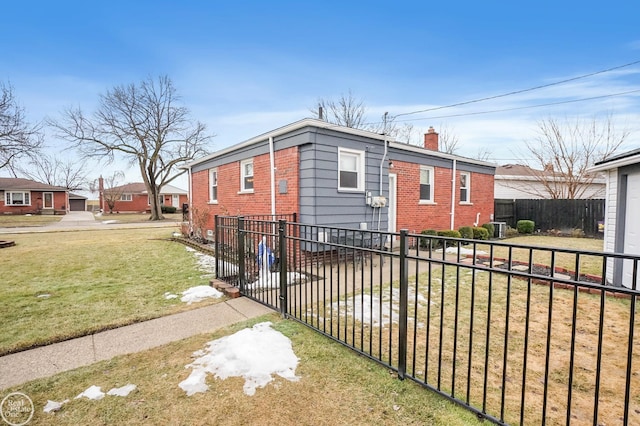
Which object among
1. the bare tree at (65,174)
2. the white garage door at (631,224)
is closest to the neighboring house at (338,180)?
the white garage door at (631,224)

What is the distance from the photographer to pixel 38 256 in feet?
27.2

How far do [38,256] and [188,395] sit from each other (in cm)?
889

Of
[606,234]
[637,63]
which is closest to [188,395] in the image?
[606,234]

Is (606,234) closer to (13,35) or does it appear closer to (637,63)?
(637,63)

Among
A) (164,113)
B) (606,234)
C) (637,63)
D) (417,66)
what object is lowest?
(606,234)

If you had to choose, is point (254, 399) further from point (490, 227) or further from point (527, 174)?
point (527, 174)

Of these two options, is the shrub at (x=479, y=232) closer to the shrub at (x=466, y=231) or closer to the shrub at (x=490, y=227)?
the shrub at (x=466, y=231)

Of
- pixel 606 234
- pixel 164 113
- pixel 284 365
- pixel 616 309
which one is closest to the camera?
A: pixel 284 365

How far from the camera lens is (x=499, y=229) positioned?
43.3ft

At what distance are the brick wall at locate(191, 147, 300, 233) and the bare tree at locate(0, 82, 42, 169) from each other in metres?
12.3

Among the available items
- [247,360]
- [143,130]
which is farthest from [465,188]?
[143,130]

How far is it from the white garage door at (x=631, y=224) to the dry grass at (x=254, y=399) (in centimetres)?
512

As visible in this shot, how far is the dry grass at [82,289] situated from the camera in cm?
366

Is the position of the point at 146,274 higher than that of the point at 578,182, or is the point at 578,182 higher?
the point at 578,182
